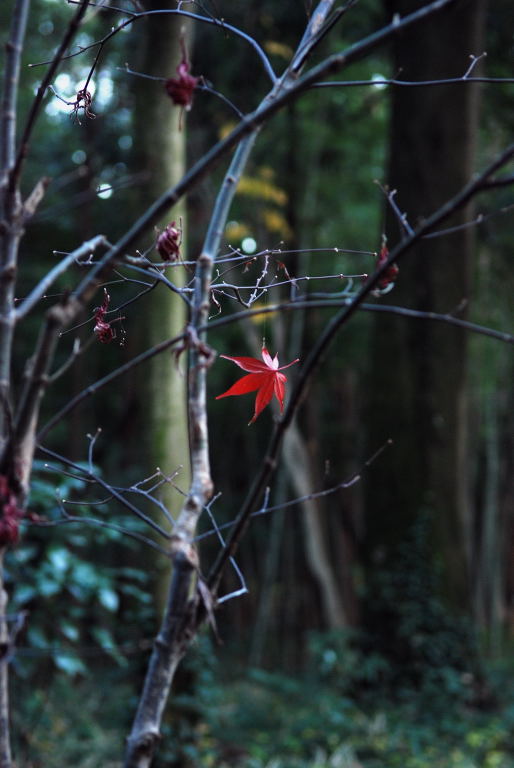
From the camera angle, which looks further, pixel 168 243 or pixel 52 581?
pixel 52 581

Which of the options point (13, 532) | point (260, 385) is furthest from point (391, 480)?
point (13, 532)

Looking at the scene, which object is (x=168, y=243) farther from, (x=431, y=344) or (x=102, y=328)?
(x=431, y=344)

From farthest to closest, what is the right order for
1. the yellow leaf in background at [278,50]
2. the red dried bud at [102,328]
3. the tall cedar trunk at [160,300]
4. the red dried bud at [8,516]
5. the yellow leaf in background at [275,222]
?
the yellow leaf in background at [275,222] → the yellow leaf in background at [278,50] → the tall cedar trunk at [160,300] → the red dried bud at [102,328] → the red dried bud at [8,516]

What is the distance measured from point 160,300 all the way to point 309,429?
12.6 ft

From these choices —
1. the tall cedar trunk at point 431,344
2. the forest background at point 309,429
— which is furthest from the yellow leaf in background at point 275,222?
the tall cedar trunk at point 431,344

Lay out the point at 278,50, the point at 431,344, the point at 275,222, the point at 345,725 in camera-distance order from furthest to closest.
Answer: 1. the point at 275,222
2. the point at 278,50
3. the point at 431,344
4. the point at 345,725

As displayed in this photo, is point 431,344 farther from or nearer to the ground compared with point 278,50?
nearer to the ground

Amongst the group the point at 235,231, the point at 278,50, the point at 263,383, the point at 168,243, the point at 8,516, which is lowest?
the point at 8,516

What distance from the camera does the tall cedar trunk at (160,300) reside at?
3207 mm

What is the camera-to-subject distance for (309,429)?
695cm

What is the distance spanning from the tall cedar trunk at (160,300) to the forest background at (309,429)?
0.5 inches

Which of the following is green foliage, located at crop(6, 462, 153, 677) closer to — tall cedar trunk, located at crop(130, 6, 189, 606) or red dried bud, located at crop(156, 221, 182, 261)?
tall cedar trunk, located at crop(130, 6, 189, 606)

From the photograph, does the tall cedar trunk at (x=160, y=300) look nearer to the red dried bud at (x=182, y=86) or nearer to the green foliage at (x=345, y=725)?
the green foliage at (x=345, y=725)

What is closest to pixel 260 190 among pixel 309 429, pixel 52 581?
pixel 309 429
